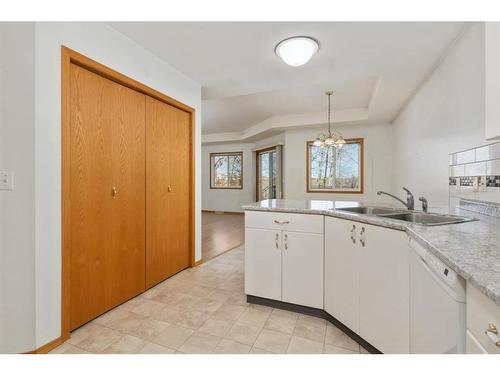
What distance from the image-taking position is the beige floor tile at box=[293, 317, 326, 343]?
5.42 feet

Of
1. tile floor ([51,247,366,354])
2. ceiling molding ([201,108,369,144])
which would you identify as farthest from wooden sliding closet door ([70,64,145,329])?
ceiling molding ([201,108,369,144])

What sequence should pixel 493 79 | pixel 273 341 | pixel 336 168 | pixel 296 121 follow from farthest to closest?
pixel 336 168 < pixel 296 121 < pixel 273 341 < pixel 493 79

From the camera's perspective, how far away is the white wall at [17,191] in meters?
1.41

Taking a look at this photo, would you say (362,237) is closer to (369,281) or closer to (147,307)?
(369,281)

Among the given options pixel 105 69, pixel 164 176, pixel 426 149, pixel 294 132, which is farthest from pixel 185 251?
pixel 294 132

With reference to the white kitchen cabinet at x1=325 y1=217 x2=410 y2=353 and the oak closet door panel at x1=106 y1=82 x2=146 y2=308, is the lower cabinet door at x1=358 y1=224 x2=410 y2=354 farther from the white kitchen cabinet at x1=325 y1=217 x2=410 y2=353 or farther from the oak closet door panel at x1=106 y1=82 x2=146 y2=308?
the oak closet door panel at x1=106 y1=82 x2=146 y2=308

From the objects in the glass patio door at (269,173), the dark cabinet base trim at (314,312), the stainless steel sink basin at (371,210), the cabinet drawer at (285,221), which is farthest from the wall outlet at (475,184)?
the glass patio door at (269,173)

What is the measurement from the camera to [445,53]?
2.28 m

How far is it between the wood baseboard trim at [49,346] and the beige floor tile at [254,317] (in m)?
1.20

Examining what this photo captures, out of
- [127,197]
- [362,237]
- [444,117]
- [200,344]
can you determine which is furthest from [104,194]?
[444,117]

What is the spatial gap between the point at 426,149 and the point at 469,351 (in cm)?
278

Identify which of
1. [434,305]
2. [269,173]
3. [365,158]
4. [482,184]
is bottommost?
[434,305]

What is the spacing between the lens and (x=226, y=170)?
8.08 m

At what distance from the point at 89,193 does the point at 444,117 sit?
3276 millimetres
